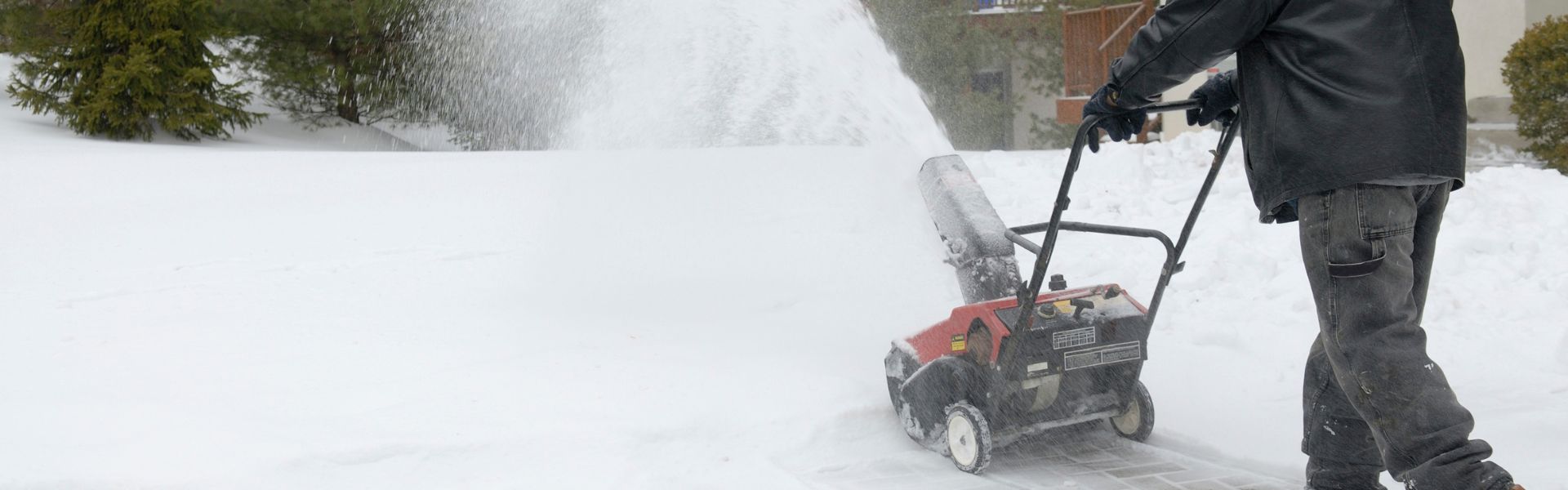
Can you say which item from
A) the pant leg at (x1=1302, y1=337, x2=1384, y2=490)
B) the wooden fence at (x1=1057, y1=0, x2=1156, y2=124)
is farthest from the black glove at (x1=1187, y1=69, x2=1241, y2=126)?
the wooden fence at (x1=1057, y1=0, x2=1156, y2=124)

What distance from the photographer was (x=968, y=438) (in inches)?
130

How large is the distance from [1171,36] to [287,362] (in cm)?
289

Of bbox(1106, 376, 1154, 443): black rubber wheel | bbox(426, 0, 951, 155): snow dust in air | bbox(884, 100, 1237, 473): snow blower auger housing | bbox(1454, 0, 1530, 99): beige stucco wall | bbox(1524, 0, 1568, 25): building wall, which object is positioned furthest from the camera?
bbox(1524, 0, 1568, 25): building wall

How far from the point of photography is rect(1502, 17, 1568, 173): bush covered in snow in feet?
34.7

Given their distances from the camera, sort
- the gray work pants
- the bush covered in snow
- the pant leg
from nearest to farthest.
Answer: the gray work pants < the pant leg < the bush covered in snow

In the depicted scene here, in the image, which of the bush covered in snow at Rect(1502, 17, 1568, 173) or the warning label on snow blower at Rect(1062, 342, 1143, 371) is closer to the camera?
the warning label on snow blower at Rect(1062, 342, 1143, 371)

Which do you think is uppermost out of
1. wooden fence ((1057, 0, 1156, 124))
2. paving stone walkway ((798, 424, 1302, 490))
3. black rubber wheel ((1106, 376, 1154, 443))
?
wooden fence ((1057, 0, 1156, 124))

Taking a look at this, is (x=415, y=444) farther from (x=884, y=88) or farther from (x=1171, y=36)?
(x=884, y=88)

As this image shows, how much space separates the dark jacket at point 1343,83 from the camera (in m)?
2.31

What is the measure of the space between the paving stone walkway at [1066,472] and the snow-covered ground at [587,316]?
10 cm

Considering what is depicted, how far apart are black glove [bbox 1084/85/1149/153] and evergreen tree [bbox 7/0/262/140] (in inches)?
443

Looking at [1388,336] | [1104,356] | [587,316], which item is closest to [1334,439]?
[1388,336]

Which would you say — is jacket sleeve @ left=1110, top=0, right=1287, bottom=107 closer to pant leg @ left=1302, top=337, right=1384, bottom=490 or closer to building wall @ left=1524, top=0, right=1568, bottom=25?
pant leg @ left=1302, top=337, right=1384, bottom=490

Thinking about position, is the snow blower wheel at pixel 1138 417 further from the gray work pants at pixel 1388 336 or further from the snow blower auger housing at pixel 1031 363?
the gray work pants at pixel 1388 336
